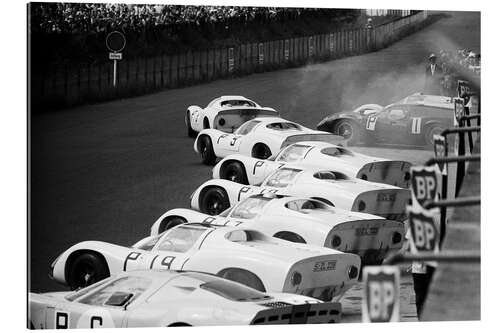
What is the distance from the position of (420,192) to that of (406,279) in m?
3.66

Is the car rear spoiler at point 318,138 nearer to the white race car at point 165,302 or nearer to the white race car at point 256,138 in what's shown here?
the white race car at point 256,138

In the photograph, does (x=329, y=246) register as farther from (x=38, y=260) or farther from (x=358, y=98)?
(x=38, y=260)

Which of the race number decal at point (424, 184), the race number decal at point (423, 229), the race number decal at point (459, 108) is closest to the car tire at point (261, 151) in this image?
the race number decal at point (459, 108)

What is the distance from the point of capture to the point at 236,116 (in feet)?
39.4

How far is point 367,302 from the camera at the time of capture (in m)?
5.07

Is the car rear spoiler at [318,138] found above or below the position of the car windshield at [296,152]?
above

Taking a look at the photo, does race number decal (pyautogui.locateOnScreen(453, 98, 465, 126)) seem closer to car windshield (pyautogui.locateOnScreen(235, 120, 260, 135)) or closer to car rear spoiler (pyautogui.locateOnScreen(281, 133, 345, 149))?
car rear spoiler (pyautogui.locateOnScreen(281, 133, 345, 149))

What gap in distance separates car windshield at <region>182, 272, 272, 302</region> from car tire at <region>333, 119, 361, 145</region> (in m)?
3.07

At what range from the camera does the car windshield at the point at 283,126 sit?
39.2ft

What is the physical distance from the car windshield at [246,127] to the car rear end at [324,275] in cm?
232

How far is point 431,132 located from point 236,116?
2016 millimetres

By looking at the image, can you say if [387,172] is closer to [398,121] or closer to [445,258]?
[398,121]

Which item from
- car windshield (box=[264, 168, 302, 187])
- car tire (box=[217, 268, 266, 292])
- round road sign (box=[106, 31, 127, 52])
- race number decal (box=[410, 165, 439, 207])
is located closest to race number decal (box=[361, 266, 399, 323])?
race number decal (box=[410, 165, 439, 207])

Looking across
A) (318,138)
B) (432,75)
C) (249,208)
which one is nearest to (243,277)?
(249,208)
